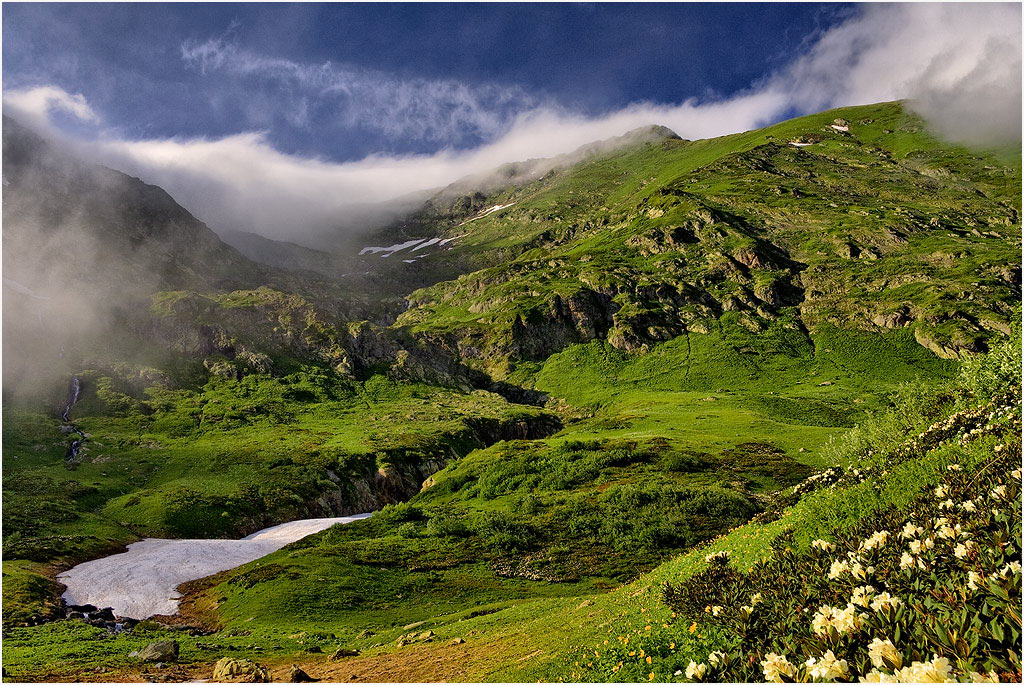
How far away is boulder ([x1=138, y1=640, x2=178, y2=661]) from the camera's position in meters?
23.0

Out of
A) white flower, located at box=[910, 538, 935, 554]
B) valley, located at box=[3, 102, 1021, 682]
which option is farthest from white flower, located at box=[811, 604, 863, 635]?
white flower, located at box=[910, 538, 935, 554]

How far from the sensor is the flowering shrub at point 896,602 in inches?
173

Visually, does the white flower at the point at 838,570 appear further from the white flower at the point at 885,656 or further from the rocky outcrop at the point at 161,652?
the rocky outcrop at the point at 161,652

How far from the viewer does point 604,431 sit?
361 ft

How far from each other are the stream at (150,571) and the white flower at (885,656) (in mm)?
48574

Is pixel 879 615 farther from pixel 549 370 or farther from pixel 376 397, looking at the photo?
pixel 549 370

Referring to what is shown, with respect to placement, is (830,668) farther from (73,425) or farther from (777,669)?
(73,425)

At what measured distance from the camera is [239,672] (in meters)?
19.6

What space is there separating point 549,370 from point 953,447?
180920 mm

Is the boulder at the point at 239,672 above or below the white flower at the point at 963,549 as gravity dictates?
below

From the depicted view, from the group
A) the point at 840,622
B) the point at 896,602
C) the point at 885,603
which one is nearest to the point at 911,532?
the point at 896,602

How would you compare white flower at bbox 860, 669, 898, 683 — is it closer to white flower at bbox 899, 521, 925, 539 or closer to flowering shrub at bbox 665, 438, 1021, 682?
flowering shrub at bbox 665, 438, 1021, 682

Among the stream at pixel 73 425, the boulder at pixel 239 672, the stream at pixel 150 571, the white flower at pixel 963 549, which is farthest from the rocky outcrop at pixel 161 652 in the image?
the stream at pixel 73 425

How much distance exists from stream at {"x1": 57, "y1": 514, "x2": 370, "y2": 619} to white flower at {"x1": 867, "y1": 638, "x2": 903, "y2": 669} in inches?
1912
